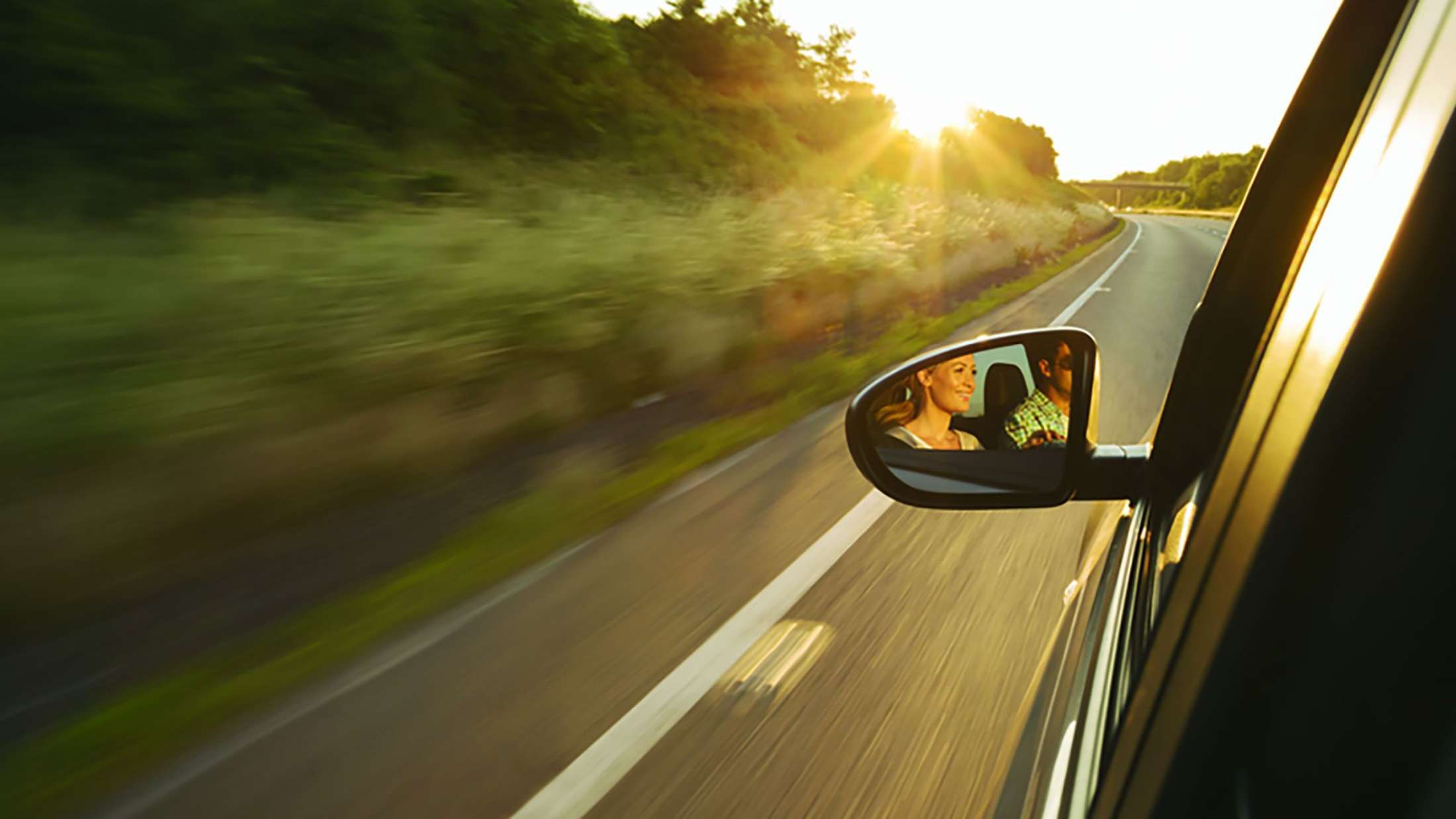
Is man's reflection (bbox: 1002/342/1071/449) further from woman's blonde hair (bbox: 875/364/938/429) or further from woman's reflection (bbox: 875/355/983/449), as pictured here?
woman's blonde hair (bbox: 875/364/938/429)

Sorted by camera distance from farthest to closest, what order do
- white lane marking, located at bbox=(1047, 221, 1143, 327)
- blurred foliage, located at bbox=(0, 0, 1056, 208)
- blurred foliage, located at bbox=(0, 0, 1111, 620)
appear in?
white lane marking, located at bbox=(1047, 221, 1143, 327) < blurred foliage, located at bbox=(0, 0, 1056, 208) < blurred foliage, located at bbox=(0, 0, 1111, 620)

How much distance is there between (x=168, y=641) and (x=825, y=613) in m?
2.52

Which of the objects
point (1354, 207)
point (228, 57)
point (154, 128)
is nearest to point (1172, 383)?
point (1354, 207)

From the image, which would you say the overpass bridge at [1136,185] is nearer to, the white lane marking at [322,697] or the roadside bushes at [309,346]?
the white lane marking at [322,697]

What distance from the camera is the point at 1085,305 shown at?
40.3 feet

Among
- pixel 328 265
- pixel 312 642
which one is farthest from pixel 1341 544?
pixel 328 265

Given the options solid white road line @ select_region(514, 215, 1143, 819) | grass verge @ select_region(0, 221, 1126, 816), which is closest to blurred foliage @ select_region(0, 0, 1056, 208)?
grass verge @ select_region(0, 221, 1126, 816)

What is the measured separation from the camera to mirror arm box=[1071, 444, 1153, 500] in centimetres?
146

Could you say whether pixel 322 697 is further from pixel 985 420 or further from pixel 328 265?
pixel 328 265

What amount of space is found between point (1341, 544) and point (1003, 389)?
881mm

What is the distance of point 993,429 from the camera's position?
1614 millimetres

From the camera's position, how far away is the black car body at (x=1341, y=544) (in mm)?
683

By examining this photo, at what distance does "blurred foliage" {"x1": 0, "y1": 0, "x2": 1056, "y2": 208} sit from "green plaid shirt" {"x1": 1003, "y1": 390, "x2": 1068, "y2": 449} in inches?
278

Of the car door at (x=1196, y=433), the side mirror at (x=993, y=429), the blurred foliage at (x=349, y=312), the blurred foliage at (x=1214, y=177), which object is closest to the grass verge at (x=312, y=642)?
the blurred foliage at (x=349, y=312)
